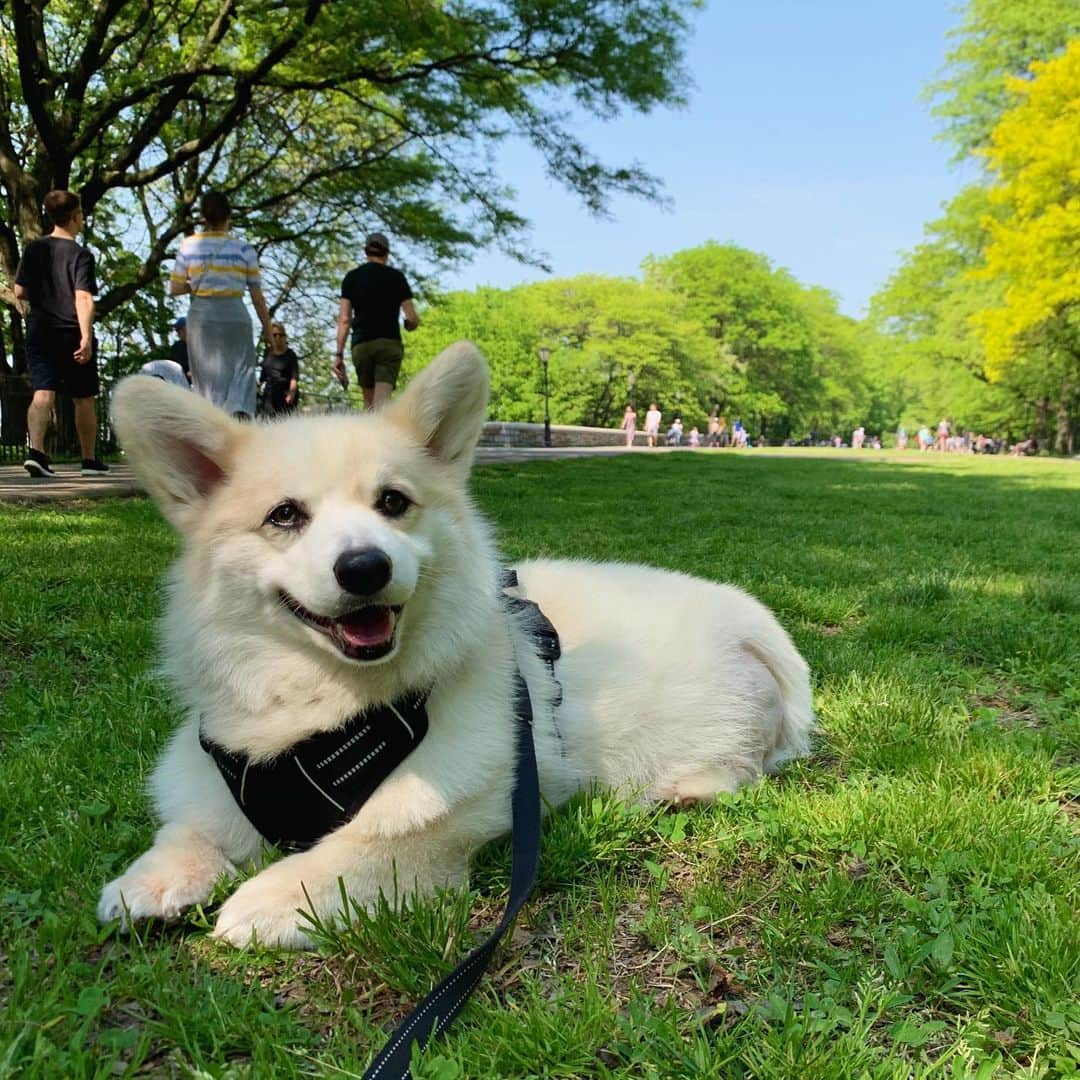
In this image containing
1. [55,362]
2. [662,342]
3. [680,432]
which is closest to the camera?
[55,362]

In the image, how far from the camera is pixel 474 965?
161cm

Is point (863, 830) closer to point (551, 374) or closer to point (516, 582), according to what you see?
point (516, 582)

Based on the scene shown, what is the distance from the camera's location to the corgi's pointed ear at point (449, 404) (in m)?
2.29

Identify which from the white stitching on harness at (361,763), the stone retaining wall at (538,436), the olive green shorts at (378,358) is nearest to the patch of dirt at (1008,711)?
the white stitching on harness at (361,763)

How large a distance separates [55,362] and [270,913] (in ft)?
27.5

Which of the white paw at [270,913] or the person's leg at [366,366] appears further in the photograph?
the person's leg at [366,366]

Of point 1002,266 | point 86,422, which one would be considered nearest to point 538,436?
point 1002,266

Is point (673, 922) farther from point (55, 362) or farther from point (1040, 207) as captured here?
point (1040, 207)

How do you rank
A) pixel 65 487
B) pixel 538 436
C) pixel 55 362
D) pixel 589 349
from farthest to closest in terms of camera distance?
pixel 589 349, pixel 538 436, pixel 65 487, pixel 55 362

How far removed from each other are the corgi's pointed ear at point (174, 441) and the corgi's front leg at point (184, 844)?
0.65 m

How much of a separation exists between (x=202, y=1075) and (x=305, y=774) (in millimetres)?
698

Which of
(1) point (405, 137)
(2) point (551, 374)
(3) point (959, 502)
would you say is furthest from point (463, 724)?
(2) point (551, 374)

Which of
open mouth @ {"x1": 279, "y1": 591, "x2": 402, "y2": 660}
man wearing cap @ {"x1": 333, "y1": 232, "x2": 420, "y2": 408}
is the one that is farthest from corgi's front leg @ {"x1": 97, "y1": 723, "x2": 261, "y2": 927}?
man wearing cap @ {"x1": 333, "y1": 232, "x2": 420, "y2": 408}

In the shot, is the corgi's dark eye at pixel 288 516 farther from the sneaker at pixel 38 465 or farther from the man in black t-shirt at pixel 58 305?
the sneaker at pixel 38 465
